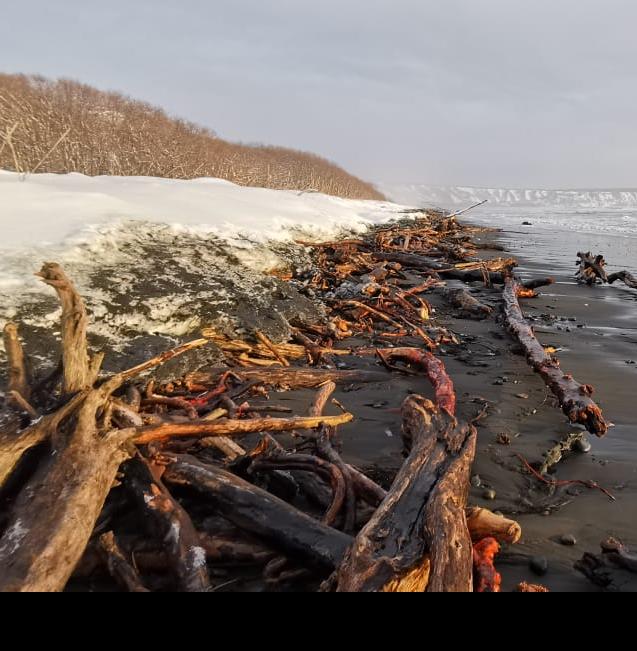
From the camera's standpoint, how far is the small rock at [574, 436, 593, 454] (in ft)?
8.43

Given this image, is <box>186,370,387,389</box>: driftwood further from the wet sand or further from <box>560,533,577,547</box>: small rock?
<box>560,533,577,547</box>: small rock

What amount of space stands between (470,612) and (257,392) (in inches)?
92.0

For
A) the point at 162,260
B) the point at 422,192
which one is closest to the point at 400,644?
the point at 162,260

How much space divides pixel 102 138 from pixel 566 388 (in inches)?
1038

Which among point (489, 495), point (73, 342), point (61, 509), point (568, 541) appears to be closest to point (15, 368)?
point (73, 342)

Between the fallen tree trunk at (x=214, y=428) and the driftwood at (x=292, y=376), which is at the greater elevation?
the fallen tree trunk at (x=214, y=428)

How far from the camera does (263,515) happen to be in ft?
5.33

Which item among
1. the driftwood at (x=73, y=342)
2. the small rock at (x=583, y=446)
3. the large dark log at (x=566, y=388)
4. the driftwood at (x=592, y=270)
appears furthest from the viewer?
the driftwood at (x=592, y=270)

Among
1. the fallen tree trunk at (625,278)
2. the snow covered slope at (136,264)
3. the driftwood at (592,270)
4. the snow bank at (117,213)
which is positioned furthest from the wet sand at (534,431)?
the snow bank at (117,213)

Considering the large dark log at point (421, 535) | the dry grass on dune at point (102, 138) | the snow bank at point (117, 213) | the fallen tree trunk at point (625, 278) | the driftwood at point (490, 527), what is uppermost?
the dry grass on dune at point (102, 138)

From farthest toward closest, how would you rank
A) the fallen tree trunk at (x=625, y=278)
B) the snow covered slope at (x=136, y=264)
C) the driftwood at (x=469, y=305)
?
the fallen tree trunk at (x=625, y=278) < the driftwood at (x=469, y=305) < the snow covered slope at (x=136, y=264)

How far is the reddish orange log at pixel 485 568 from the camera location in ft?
4.45

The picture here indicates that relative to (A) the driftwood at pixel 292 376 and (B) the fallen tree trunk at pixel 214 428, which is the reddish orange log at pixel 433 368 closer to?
(A) the driftwood at pixel 292 376

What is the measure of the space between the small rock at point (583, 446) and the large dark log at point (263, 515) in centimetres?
177
